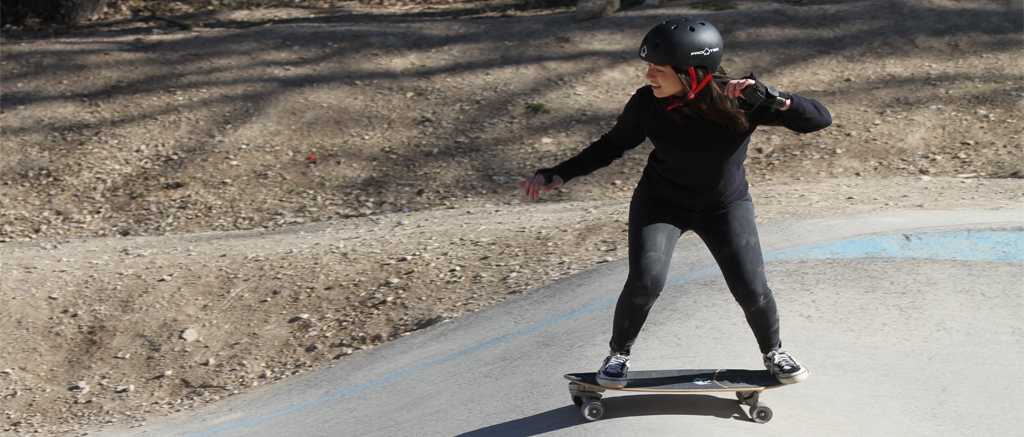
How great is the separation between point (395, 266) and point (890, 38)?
8.50m

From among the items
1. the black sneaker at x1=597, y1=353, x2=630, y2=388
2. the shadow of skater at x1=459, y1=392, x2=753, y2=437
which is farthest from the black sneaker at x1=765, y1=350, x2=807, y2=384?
the black sneaker at x1=597, y1=353, x2=630, y2=388

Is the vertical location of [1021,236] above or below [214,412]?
above

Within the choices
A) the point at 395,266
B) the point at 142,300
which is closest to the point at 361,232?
the point at 395,266

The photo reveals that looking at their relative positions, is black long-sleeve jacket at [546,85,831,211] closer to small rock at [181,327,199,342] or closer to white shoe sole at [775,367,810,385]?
white shoe sole at [775,367,810,385]

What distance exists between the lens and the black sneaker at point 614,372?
10.9 ft

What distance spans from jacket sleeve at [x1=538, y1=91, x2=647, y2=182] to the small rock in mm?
3100

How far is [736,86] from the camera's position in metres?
2.91

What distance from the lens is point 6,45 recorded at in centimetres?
1116

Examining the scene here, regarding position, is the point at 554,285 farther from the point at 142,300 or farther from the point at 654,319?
the point at 142,300

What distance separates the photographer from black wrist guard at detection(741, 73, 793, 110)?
287 cm

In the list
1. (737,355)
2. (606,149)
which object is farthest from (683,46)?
(737,355)

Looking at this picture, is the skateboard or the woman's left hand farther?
the skateboard

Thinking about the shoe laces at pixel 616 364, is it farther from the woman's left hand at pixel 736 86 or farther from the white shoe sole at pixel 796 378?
the woman's left hand at pixel 736 86

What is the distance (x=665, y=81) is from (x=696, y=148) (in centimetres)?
29
